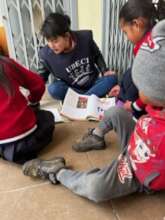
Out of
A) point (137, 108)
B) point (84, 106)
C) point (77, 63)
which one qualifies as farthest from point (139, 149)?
point (77, 63)

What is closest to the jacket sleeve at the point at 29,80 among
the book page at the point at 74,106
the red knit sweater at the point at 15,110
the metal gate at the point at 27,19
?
the red knit sweater at the point at 15,110

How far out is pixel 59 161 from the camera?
948mm

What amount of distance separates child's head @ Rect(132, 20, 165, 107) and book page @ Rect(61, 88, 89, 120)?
0.64 metres

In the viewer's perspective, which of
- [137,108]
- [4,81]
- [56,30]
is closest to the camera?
[4,81]

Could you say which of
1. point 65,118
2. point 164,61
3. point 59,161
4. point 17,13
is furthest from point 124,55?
point 164,61

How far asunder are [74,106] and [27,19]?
22.5 inches

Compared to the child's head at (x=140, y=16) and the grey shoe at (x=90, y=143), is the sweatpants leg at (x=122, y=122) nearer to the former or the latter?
the grey shoe at (x=90, y=143)

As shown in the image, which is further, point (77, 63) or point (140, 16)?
point (77, 63)

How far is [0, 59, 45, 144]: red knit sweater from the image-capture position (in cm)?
92

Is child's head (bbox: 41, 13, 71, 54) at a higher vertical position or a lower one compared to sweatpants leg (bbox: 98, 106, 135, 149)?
higher

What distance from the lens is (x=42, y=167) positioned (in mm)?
927

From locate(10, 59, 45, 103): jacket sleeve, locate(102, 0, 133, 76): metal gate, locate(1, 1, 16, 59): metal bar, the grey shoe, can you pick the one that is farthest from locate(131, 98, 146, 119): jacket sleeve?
locate(1, 1, 16, 59): metal bar

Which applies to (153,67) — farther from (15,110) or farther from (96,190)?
(15,110)

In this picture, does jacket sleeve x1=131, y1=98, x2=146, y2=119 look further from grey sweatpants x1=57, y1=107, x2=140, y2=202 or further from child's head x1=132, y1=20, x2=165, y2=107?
child's head x1=132, y1=20, x2=165, y2=107
